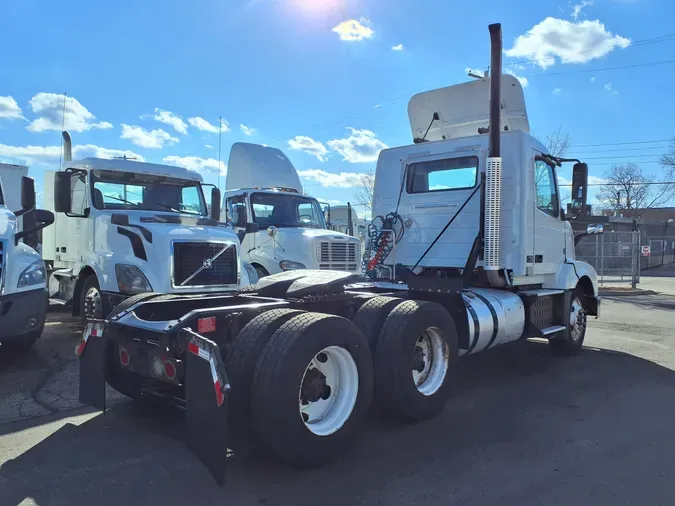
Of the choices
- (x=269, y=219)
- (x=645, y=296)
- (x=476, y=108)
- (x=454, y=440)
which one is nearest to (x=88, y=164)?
(x=269, y=219)

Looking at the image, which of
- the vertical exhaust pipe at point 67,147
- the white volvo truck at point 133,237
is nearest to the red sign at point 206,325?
the white volvo truck at point 133,237

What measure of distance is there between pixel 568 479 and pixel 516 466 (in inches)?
14.3

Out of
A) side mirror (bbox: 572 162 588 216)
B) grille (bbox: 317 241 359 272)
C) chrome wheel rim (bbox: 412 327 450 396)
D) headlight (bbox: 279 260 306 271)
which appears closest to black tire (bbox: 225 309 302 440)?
chrome wheel rim (bbox: 412 327 450 396)

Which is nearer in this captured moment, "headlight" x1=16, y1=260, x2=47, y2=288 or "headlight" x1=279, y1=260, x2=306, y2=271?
"headlight" x1=16, y1=260, x2=47, y2=288

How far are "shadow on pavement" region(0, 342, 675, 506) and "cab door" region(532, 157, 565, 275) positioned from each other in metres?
2.19

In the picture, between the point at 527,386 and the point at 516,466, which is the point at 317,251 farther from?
the point at 516,466

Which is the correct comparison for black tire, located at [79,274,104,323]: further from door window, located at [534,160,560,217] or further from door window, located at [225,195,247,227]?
door window, located at [534,160,560,217]

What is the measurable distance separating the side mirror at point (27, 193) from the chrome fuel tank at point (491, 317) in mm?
6141

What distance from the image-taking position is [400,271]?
760 centimetres

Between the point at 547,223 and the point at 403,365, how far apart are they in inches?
155

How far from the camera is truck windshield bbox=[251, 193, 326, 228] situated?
1069 cm

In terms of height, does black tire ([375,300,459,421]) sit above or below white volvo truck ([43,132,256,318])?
below

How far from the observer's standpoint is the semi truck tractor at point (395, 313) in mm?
3582

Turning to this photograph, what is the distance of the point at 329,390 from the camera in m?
4.11
